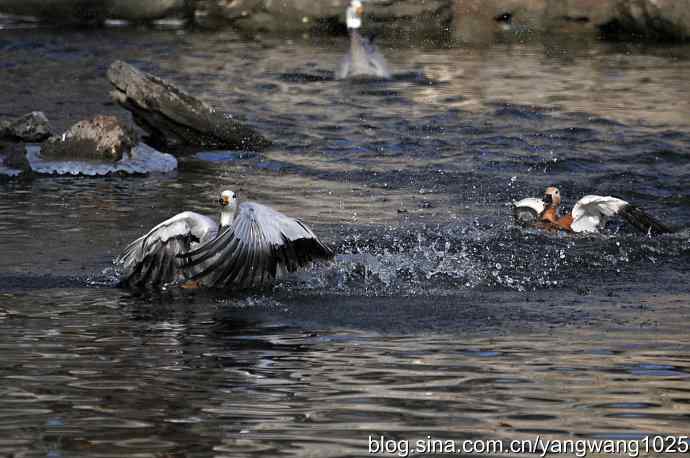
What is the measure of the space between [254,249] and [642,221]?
3.55 m

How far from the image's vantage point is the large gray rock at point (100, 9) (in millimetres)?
28734

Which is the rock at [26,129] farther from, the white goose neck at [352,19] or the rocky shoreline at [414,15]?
the rocky shoreline at [414,15]

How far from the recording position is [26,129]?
13234mm

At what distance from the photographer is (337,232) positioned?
10.1m

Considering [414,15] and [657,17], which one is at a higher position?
[414,15]

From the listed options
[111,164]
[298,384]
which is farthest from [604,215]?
[111,164]

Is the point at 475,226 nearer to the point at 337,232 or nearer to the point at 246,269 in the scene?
the point at 337,232

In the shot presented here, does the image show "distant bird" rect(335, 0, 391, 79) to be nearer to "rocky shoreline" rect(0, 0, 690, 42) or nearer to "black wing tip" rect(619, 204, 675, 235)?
"rocky shoreline" rect(0, 0, 690, 42)

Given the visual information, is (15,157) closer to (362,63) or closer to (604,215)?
(604,215)

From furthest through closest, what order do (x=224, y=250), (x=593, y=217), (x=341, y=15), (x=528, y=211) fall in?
(x=341, y=15) < (x=528, y=211) < (x=593, y=217) < (x=224, y=250)

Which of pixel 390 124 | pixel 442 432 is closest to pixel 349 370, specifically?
pixel 442 432

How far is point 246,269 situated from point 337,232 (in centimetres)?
→ 227

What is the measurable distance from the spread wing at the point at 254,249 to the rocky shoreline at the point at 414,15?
18474 mm

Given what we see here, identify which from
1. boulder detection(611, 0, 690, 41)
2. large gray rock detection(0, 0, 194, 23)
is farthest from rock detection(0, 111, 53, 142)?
large gray rock detection(0, 0, 194, 23)
